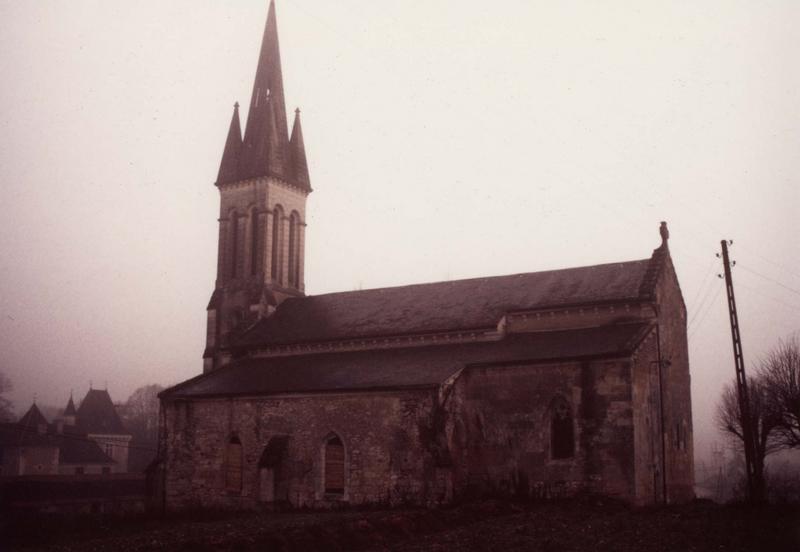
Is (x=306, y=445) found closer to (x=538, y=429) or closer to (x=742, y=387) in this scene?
(x=538, y=429)

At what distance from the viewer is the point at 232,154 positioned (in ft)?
159

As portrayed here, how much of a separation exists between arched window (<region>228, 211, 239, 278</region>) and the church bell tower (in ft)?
0.19

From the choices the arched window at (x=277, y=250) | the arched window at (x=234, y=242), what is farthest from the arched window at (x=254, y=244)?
the arched window at (x=234, y=242)

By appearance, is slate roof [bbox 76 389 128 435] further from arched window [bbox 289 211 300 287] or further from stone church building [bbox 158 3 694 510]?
stone church building [bbox 158 3 694 510]

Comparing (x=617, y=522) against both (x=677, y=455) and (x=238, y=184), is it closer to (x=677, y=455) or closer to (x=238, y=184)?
(x=677, y=455)

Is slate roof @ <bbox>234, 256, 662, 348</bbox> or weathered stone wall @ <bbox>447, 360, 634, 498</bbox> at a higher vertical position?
slate roof @ <bbox>234, 256, 662, 348</bbox>

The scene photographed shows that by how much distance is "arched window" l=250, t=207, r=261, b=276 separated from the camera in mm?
45906

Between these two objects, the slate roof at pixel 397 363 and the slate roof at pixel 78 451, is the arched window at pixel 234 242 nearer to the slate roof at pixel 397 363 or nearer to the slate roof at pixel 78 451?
the slate roof at pixel 397 363

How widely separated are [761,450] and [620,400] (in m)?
18.7

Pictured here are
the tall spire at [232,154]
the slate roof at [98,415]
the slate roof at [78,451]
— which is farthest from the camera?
the slate roof at [98,415]

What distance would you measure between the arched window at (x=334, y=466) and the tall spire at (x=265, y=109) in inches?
769

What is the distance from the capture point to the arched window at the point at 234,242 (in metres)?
46.8

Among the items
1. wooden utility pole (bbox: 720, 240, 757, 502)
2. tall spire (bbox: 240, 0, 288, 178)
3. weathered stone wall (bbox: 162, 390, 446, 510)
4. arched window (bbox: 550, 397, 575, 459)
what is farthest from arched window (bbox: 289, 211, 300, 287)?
wooden utility pole (bbox: 720, 240, 757, 502)

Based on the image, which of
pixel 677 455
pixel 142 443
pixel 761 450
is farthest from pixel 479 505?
pixel 142 443
